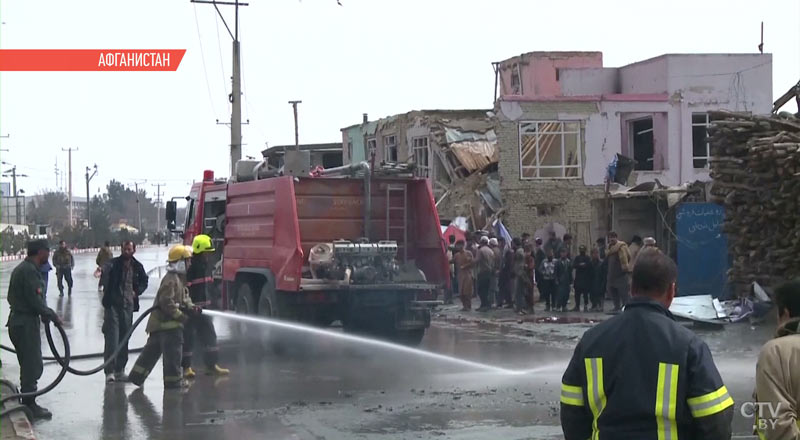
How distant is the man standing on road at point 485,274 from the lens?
20.8 m

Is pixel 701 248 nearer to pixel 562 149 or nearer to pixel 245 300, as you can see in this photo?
pixel 245 300


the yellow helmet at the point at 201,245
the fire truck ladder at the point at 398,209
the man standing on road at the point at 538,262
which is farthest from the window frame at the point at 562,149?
the yellow helmet at the point at 201,245

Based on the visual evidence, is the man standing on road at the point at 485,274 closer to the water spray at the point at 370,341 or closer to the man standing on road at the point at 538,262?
the man standing on road at the point at 538,262

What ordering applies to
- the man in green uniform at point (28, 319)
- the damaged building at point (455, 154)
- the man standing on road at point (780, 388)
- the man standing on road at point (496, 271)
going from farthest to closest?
the damaged building at point (455, 154) < the man standing on road at point (496, 271) < the man in green uniform at point (28, 319) < the man standing on road at point (780, 388)

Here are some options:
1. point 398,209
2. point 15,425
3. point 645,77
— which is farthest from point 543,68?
point 15,425

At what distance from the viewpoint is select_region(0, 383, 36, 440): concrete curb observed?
8.08 m

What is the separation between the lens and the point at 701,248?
1997 cm

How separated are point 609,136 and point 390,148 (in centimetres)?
906

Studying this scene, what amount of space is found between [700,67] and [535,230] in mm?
8172

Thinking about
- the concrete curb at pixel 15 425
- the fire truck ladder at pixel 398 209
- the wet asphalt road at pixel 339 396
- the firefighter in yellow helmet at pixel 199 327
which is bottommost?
the wet asphalt road at pixel 339 396

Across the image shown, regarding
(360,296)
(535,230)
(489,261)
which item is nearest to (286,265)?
(360,296)

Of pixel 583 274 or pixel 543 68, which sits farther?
pixel 543 68

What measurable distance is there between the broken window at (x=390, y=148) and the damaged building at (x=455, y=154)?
0.12 feet

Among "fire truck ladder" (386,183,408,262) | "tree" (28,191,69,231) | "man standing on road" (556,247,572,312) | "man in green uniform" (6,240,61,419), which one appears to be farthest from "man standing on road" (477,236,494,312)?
"tree" (28,191,69,231)
